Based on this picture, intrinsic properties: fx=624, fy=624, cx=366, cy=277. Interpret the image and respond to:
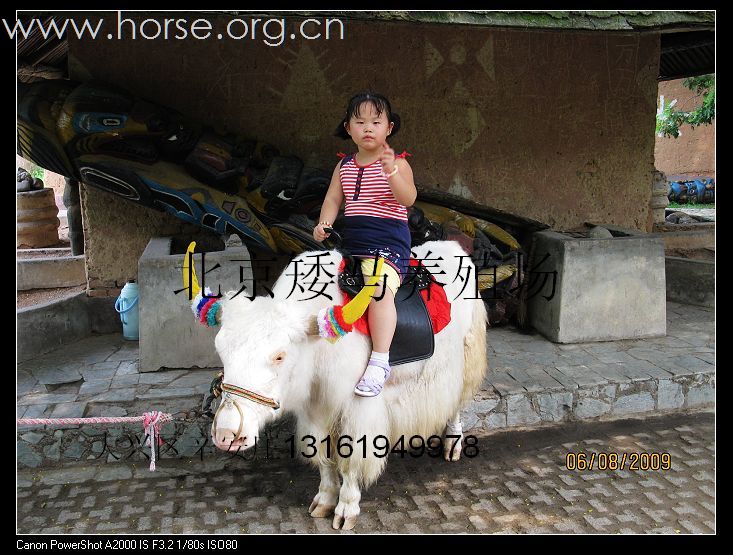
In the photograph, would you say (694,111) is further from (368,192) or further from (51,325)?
(51,325)

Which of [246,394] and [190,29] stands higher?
[190,29]

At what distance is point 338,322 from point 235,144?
10.3 feet

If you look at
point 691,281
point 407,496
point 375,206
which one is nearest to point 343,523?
point 407,496

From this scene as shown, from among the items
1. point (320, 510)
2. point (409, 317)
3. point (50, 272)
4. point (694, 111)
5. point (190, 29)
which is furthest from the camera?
point (694, 111)

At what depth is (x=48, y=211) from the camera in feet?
27.3

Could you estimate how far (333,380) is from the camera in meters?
2.91

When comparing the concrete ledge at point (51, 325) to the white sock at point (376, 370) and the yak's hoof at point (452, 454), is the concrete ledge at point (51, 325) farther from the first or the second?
the yak's hoof at point (452, 454)

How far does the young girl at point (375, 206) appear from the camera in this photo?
279cm

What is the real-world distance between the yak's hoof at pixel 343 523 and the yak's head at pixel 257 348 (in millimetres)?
898

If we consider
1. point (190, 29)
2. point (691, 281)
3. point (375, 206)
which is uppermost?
point (190, 29)

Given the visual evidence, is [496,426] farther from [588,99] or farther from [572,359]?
[588,99]

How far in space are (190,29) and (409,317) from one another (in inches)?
130

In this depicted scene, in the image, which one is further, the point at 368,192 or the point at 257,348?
the point at 368,192

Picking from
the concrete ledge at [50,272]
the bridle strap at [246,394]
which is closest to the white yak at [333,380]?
the bridle strap at [246,394]
